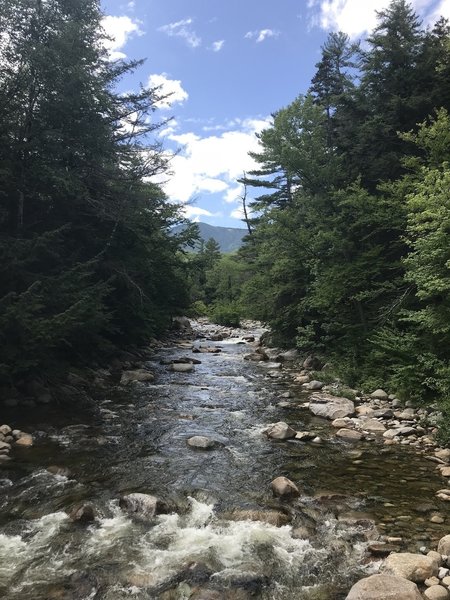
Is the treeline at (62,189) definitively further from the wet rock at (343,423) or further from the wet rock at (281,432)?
the wet rock at (343,423)

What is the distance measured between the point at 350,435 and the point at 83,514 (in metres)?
6.46

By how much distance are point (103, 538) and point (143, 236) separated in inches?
524

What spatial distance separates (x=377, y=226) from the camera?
663 inches

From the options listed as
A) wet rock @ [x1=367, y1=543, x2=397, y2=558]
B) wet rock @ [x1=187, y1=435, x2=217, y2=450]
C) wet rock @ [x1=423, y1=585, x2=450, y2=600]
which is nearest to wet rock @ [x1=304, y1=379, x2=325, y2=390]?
wet rock @ [x1=187, y1=435, x2=217, y2=450]

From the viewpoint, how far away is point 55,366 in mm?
13070

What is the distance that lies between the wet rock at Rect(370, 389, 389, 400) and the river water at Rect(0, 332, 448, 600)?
2600 mm

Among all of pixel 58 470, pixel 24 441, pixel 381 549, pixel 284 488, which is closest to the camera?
pixel 381 549

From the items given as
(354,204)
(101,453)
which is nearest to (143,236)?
(354,204)

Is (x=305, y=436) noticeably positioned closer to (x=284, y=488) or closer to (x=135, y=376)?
(x=284, y=488)

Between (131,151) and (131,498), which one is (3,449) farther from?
(131,151)

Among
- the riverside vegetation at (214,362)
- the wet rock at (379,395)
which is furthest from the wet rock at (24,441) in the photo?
the wet rock at (379,395)

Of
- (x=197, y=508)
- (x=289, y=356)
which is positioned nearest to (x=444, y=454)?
(x=197, y=508)

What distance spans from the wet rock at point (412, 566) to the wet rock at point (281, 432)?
16.2 ft

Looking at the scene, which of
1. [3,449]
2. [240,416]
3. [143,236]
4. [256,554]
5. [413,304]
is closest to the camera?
[256,554]
